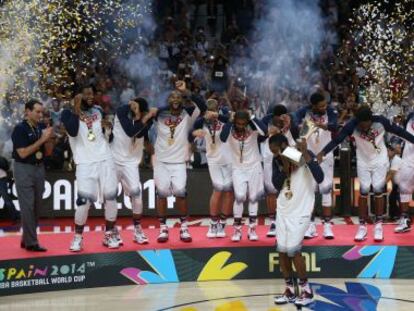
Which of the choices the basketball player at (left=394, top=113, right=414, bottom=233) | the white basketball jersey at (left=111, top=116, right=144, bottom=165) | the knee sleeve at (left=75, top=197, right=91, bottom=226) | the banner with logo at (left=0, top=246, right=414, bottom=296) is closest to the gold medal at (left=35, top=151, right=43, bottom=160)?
the knee sleeve at (left=75, top=197, right=91, bottom=226)

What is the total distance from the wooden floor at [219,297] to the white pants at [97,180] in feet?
3.38

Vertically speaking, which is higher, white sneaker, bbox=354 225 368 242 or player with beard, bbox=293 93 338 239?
player with beard, bbox=293 93 338 239

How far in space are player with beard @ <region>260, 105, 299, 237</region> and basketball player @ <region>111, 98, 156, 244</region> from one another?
1.38 m

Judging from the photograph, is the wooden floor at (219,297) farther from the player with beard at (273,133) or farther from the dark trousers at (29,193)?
the player with beard at (273,133)

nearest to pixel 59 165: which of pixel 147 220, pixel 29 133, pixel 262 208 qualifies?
pixel 147 220

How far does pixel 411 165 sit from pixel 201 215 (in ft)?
13.4

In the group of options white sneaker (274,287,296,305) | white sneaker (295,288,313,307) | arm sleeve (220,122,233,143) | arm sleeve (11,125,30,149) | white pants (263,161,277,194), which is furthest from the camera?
white pants (263,161,277,194)

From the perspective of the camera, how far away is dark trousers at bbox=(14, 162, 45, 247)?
9.20 m

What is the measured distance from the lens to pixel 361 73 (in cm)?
1889

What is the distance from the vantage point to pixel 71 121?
915cm

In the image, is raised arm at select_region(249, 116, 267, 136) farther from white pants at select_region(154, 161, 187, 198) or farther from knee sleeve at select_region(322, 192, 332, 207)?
knee sleeve at select_region(322, 192, 332, 207)

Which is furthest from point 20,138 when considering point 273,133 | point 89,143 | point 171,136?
point 273,133

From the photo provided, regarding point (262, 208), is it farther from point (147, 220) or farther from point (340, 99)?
point (340, 99)

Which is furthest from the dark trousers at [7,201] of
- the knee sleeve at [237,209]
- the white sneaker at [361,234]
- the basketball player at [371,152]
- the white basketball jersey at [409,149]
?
the white basketball jersey at [409,149]
